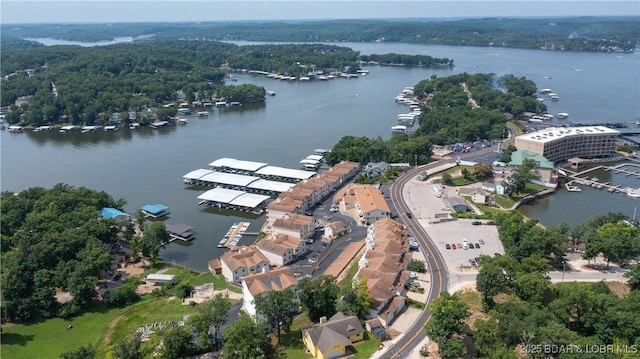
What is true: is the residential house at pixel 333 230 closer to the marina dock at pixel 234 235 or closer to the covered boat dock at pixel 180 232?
the marina dock at pixel 234 235

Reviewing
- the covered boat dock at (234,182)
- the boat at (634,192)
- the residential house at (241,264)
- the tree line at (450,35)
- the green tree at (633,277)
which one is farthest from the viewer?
the tree line at (450,35)

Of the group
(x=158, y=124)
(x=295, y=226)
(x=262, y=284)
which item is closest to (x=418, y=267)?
(x=295, y=226)

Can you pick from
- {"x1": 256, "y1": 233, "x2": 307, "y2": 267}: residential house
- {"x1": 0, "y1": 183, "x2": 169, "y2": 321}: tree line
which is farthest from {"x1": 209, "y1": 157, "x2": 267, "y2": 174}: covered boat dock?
{"x1": 256, "y1": 233, "x2": 307, "y2": 267}: residential house

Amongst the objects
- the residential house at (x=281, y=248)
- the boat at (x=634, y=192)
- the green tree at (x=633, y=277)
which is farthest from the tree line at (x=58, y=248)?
the boat at (x=634, y=192)

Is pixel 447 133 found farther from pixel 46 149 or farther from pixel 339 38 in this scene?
pixel 339 38

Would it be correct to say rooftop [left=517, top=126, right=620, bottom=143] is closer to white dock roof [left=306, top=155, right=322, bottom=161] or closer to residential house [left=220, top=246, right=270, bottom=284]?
white dock roof [left=306, top=155, right=322, bottom=161]

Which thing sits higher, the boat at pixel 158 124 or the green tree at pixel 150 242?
the boat at pixel 158 124
